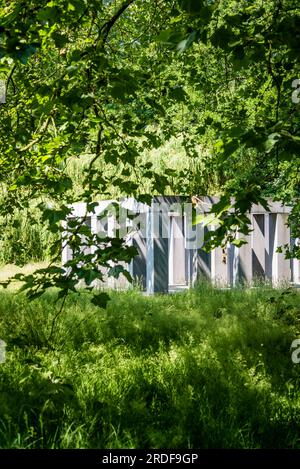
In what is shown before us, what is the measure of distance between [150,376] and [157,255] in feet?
15.2

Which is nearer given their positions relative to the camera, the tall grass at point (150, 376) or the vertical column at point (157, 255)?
the tall grass at point (150, 376)

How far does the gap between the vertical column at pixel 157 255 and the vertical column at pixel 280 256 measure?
7.33 feet

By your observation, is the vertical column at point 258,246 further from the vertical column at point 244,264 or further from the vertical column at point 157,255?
the vertical column at point 157,255

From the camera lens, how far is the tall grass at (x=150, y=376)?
3113mm

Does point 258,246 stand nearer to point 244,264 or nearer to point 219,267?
point 244,264

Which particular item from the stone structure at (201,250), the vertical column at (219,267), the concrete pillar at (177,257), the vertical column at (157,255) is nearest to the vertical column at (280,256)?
the stone structure at (201,250)

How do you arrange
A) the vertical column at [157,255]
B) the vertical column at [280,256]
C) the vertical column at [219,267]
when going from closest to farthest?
the vertical column at [157,255] < the vertical column at [219,267] < the vertical column at [280,256]

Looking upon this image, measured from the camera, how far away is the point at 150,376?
14.2 ft

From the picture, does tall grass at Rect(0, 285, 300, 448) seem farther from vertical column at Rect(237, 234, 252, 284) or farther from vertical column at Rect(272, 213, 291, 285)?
vertical column at Rect(272, 213, 291, 285)

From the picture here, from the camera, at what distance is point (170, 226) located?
9.95 m

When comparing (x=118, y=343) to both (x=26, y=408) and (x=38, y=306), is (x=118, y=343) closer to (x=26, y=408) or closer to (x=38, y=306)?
(x=38, y=306)

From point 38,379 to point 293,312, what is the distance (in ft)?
12.3
